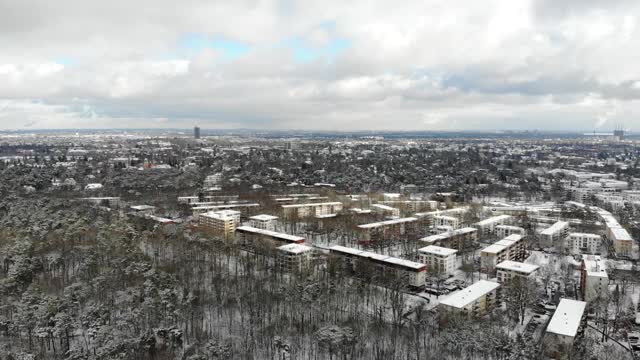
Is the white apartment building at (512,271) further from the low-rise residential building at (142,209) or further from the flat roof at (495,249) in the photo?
the low-rise residential building at (142,209)

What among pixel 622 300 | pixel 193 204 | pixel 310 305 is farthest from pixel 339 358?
pixel 193 204

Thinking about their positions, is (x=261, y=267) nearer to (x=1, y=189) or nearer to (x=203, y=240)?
(x=203, y=240)

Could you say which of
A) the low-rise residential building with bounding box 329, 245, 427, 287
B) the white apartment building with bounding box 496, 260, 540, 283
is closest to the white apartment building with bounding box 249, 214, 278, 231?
the low-rise residential building with bounding box 329, 245, 427, 287

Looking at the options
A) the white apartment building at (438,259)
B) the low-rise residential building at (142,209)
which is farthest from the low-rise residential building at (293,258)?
the low-rise residential building at (142,209)

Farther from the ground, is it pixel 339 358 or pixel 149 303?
pixel 149 303

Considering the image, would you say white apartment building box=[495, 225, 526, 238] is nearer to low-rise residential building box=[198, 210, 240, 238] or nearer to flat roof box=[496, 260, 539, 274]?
flat roof box=[496, 260, 539, 274]
